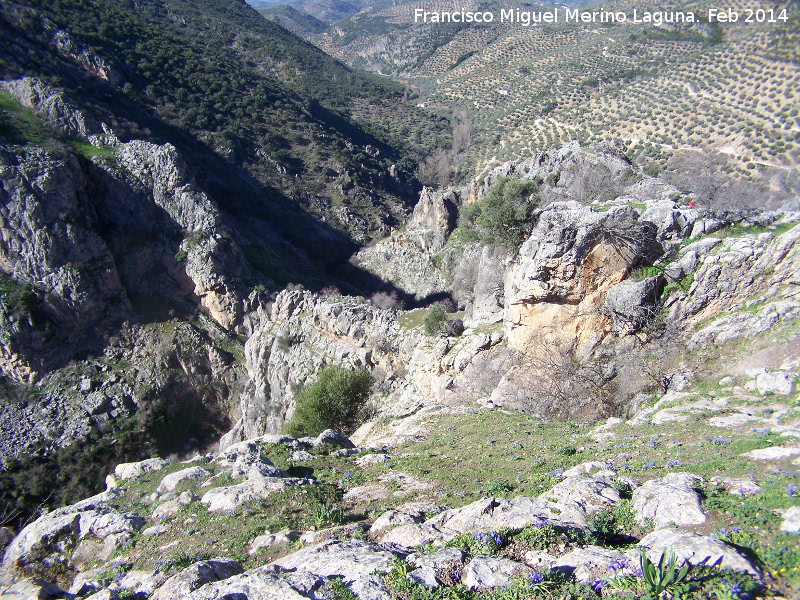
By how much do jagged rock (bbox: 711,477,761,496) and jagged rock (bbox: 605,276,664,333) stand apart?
32.1 ft

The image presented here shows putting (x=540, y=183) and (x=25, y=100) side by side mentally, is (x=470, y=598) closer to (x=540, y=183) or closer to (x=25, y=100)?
(x=540, y=183)

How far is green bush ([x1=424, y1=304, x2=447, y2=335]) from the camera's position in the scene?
2391 cm

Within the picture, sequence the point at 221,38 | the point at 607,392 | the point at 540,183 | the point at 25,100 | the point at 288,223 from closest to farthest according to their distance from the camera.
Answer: the point at 607,392 → the point at 540,183 → the point at 25,100 → the point at 288,223 → the point at 221,38

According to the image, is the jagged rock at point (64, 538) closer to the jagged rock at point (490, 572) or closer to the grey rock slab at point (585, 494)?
the jagged rock at point (490, 572)

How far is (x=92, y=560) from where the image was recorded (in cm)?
898

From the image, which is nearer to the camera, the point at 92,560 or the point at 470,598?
the point at 470,598

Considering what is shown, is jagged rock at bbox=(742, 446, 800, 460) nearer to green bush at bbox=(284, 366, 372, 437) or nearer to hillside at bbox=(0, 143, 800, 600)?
hillside at bbox=(0, 143, 800, 600)

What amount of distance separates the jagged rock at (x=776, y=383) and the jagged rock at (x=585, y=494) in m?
5.31

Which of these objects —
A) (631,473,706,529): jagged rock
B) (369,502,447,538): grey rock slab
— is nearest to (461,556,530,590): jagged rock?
(369,502,447,538): grey rock slab

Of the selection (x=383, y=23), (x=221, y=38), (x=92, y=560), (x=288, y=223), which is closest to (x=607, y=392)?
(x=92, y=560)

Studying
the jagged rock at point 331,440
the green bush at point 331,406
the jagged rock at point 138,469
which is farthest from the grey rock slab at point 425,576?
the green bush at point 331,406

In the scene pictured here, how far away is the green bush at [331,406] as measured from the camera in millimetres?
20656

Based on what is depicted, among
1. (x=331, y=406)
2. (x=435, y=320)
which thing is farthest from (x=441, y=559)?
(x=435, y=320)

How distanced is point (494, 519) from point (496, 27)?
111075 mm
